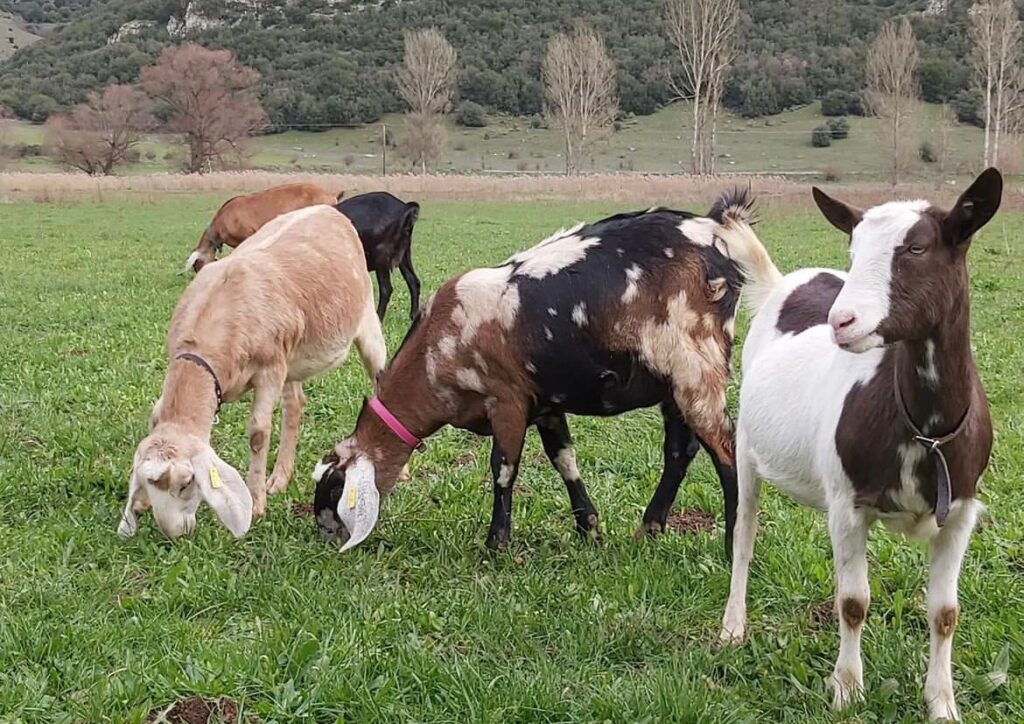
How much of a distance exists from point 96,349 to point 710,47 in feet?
172

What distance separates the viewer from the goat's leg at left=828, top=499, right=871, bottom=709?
304cm

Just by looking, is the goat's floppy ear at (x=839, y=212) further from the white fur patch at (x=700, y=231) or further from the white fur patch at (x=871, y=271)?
the white fur patch at (x=700, y=231)

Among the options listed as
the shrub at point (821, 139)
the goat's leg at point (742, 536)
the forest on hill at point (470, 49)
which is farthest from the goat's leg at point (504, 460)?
the forest on hill at point (470, 49)

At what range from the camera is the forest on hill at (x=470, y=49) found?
287 ft

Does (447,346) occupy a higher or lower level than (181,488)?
higher

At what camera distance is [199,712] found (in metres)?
3.14

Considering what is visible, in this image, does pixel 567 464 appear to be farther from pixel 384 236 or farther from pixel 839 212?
pixel 384 236

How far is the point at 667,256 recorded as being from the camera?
457 centimetres

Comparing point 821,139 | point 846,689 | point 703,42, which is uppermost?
point 703,42

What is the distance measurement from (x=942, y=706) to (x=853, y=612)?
1.30 feet

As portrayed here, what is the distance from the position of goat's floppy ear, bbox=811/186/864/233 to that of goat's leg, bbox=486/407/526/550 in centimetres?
196

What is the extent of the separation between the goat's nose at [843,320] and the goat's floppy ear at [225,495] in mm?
3079

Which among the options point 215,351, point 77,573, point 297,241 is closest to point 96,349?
point 297,241

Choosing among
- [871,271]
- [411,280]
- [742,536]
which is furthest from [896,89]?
[871,271]
